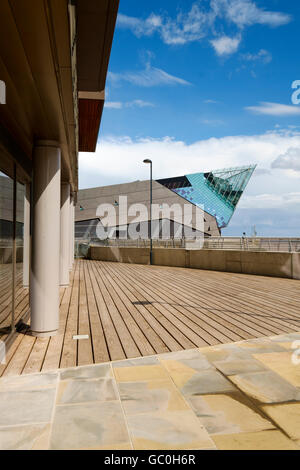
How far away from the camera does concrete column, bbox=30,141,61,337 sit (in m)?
5.73

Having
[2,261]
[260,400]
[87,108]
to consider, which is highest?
[87,108]

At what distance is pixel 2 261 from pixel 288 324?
5.33m

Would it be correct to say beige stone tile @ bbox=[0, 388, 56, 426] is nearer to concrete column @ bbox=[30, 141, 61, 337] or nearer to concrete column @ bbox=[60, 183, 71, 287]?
concrete column @ bbox=[30, 141, 61, 337]

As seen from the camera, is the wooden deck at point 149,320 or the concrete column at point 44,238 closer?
the wooden deck at point 149,320

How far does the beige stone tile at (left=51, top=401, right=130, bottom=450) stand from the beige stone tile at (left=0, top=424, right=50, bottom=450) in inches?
2.8

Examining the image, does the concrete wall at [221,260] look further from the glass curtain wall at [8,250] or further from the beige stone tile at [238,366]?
the glass curtain wall at [8,250]

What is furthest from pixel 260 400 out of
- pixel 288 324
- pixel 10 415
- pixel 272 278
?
pixel 272 278

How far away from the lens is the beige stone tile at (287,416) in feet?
9.43

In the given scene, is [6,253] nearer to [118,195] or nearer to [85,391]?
[85,391]

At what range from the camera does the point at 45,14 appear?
2562 mm

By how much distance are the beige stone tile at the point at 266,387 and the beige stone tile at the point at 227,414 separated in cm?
20

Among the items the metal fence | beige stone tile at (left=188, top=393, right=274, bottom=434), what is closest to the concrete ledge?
the metal fence

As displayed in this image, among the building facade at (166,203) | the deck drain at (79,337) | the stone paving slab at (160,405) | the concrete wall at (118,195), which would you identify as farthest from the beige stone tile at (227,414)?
the concrete wall at (118,195)
